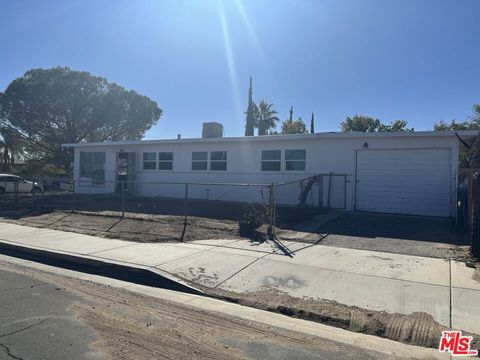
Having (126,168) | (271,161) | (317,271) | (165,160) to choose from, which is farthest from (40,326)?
(126,168)

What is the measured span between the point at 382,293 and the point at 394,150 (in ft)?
34.3

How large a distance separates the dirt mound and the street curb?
3.04 feet

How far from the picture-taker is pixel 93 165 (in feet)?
84.3

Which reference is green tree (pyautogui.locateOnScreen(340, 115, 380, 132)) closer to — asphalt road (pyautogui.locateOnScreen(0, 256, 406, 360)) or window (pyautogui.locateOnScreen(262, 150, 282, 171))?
window (pyautogui.locateOnScreen(262, 150, 282, 171))

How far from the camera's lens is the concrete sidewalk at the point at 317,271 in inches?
232

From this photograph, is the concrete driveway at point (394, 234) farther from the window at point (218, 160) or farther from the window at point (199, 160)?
the window at point (199, 160)

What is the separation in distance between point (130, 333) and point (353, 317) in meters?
2.83

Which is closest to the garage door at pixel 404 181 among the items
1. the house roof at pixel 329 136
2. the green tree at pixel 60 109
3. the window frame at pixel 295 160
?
the house roof at pixel 329 136

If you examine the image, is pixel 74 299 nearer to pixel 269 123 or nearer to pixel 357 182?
pixel 357 182

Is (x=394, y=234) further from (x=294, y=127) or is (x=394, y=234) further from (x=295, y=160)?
(x=294, y=127)

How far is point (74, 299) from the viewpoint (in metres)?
5.99

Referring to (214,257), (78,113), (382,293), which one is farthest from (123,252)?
(78,113)

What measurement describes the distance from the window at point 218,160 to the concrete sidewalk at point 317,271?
10076 millimetres

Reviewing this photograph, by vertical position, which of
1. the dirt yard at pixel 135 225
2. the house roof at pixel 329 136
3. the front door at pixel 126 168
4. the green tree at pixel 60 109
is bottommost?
the dirt yard at pixel 135 225
